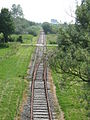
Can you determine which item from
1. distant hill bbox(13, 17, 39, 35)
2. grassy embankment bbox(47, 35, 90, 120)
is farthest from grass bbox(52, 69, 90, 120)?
distant hill bbox(13, 17, 39, 35)

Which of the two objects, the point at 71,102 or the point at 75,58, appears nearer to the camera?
the point at 75,58

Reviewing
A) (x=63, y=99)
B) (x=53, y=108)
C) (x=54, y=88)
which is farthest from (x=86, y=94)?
(x=54, y=88)

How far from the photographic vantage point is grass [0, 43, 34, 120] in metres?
20.6

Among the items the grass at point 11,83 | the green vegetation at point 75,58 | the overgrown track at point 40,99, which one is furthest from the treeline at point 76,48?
the grass at point 11,83

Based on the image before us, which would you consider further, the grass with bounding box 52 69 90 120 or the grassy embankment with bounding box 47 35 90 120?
the grass with bounding box 52 69 90 120

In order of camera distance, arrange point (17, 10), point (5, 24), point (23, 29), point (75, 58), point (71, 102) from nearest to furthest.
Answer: point (75, 58), point (71, 102), point (5, 24), point (23, 29), point (17, 10)

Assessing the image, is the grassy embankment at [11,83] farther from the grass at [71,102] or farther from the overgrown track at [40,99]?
the grass at [71,102]

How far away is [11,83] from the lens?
94.4 feet

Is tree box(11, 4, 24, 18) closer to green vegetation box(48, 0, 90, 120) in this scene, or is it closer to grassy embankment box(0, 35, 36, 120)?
grassy embankment box(0, 35, 36, 120)

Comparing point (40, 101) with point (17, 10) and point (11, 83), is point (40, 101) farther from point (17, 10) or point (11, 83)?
point (17, 10)

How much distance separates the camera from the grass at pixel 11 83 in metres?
20.6

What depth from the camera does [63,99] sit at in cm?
2316

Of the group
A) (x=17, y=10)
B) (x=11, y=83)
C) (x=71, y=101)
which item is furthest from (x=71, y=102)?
(x=17, y=10)

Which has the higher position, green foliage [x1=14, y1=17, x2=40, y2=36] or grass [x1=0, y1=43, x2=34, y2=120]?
green foliage [x1=14, y1=17, x2=40, y2=36]
